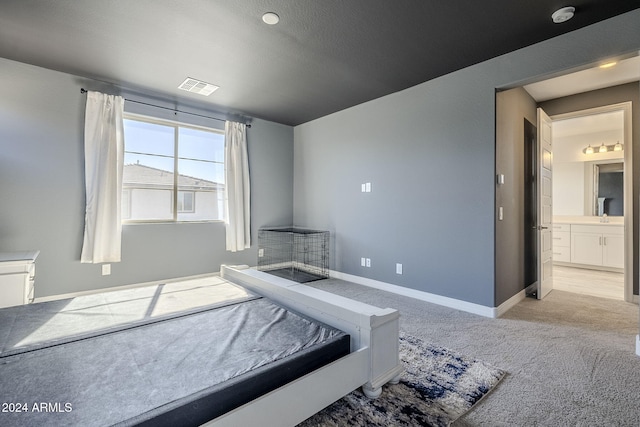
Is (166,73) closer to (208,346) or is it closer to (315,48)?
(315,48)

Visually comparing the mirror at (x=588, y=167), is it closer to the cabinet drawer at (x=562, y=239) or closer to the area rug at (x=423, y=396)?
Answer: the cabinet drawer at (x=562, y=239)

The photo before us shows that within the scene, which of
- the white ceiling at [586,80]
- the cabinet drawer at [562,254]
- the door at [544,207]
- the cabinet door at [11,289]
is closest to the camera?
the cabinet door at [11,289]

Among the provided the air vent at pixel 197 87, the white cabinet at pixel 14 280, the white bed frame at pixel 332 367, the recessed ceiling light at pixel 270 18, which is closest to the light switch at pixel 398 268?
the white bed frame at pixel 332 367

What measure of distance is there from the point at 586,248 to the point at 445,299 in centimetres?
392

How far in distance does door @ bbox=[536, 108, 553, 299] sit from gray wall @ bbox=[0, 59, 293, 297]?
15.2ft

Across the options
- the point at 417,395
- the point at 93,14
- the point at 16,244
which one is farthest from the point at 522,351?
the point at 16,244

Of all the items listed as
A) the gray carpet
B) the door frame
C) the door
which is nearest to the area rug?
the gray carpet

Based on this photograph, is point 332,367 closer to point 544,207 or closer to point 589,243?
point 544,207

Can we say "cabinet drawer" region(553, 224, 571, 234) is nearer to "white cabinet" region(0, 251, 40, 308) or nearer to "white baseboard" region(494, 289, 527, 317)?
"white baseboard" region(494, 289, 527, 317)

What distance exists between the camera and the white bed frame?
1134 mm

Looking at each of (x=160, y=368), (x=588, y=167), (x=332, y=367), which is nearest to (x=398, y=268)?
(x=332, y=367)

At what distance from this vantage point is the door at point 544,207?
A: 3.51m

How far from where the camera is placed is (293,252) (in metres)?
5.06

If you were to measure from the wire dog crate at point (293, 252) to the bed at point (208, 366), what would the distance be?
9.04 feet
